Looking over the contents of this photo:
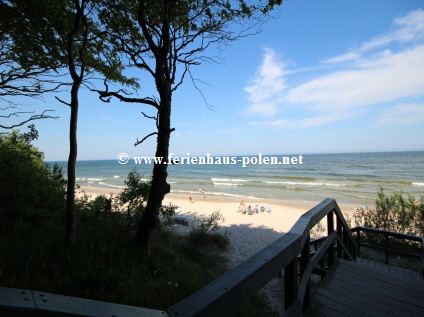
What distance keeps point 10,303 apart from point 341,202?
22.3 m

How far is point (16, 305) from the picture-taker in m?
0.58

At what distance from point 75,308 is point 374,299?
3.30 m

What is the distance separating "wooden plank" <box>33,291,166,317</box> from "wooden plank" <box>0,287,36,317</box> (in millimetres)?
18

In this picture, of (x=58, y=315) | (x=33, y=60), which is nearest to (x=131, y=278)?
(x=58, y=315)

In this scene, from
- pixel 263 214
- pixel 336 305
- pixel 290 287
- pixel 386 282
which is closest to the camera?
pixel 290 287

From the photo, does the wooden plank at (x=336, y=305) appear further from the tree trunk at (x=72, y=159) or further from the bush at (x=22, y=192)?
the bush at (x=22, y=192)

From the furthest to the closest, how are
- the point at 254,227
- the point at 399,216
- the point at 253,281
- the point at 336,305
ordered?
the point at 254,227, the point at 399,216, the point at 336,305, the point at 253,281

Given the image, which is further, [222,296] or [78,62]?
[78,62]

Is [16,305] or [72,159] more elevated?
[72,159]

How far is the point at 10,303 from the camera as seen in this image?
581mm

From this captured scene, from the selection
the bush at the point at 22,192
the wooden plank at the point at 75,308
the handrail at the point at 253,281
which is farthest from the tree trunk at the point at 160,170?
the wooden plank at the point at 75,308

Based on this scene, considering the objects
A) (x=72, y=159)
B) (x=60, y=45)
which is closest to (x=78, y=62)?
(x=60, y=45)

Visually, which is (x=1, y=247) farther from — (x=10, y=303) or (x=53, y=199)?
(x=10, y=303)

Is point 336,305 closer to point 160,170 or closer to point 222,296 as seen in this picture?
point 222,296
